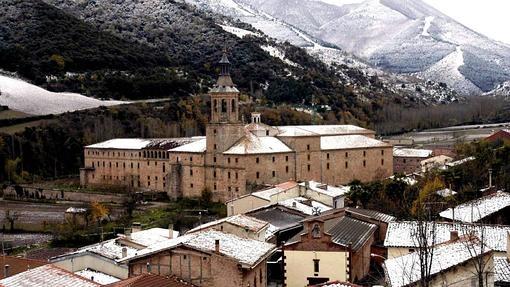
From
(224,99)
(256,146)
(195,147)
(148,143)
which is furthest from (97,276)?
(148,143)

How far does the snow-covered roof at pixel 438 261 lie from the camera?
1758 cm

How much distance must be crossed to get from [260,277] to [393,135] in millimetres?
82387

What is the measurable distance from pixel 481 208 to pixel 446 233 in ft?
14.4

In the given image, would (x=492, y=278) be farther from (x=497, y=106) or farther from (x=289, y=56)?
(x=289, y=56)

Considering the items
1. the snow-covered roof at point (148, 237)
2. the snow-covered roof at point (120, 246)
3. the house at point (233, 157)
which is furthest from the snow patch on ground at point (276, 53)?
the snow-covered roof at point (120, 246)

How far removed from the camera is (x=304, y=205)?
126 feet

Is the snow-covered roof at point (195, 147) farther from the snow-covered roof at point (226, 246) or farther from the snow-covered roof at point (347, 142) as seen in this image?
the snow-covered roof at point (226, 246)

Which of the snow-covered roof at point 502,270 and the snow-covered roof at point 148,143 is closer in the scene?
the snow-covered roof at point 502,270

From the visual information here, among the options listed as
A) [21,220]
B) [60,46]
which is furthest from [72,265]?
[60,46]

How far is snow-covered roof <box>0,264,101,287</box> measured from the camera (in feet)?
63.2

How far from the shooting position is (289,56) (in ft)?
501

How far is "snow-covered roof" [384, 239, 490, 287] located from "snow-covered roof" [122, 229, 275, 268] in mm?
4053

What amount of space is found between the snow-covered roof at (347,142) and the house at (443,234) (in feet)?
115

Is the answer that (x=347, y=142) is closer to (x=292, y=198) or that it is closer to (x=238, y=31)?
(x=292, y=198)
